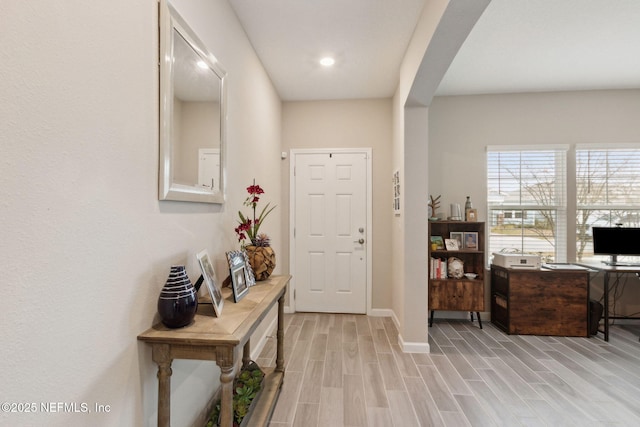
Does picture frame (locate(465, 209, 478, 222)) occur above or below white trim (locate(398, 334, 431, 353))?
above

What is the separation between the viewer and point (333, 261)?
148 inches

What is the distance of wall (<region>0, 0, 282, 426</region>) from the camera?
69 cm

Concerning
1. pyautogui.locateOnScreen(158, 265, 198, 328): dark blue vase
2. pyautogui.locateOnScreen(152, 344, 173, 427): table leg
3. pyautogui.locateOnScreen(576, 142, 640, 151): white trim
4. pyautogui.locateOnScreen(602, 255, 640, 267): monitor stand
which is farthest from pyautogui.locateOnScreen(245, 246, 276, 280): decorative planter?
pyautogui.locateOnScreen(576, 142, 640, 151): white trim

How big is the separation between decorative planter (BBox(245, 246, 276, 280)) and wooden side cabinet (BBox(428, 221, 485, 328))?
2.12 metres

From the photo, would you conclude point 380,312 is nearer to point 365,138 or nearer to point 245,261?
point 365,138

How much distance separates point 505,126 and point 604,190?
1.44 m

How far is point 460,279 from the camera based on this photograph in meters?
3.30

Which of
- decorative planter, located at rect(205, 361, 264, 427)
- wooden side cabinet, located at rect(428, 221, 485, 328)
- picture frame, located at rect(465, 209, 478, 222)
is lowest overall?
decorative planter, located at rect(205, 361, 264, 427)

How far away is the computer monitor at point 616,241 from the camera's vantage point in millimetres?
3219

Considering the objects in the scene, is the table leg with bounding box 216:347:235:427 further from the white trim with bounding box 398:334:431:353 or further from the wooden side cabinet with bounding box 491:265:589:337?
the wooden side cabinet with bounding box 491:265:589:337

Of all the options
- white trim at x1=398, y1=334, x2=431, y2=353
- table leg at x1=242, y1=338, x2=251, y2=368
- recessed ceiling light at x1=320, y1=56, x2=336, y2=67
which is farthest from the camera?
recessed ceiling light at x1=320, y1=56, x2=336, y2=67

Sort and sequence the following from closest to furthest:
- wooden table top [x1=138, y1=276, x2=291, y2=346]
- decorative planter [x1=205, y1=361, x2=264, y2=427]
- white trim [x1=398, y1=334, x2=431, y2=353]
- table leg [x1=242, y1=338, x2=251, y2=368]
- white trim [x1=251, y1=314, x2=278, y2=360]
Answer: wooden table top [x1=138, y1=276, x2=291, y2=346] → decorative planter [x1=205, y1=361, x2=264, y2=427] → table leg [x1=242, y1=338, x2=251, y2=368] → white trim [x1=251, y1=314, x2=278, y2=360] → white trim [x1=398, y1=334, x2=431, y2=353]

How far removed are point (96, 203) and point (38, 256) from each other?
224 millimetres

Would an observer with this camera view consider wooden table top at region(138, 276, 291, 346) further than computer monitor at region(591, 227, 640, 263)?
No
